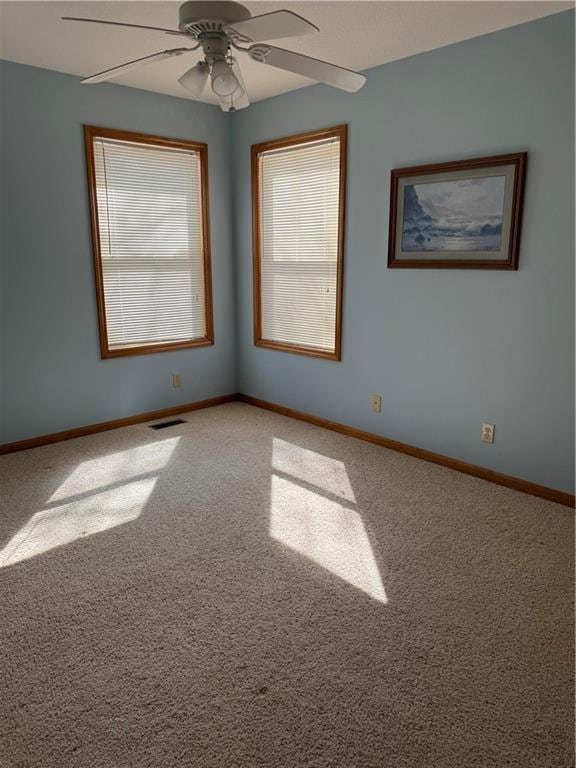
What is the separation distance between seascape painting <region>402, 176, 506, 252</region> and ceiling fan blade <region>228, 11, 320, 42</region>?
1585mm

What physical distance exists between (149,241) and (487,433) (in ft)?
9.55

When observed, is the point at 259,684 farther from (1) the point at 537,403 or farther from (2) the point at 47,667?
(1) the point at 537,403

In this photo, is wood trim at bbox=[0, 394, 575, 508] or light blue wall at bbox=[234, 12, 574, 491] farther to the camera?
wood trim at bbox=[0, 394, 575, 508]

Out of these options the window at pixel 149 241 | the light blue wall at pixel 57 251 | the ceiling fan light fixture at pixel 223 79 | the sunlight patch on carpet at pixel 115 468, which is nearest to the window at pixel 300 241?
the window at pixel 149 241

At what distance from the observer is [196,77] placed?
2242 mm

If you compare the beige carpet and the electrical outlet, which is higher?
the electrical outlet

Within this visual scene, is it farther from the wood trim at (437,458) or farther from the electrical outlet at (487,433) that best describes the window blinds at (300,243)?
the electrical outlet at (487,433)

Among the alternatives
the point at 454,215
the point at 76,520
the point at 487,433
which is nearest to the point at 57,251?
the point at 76,520

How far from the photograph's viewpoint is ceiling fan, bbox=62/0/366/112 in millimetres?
1791

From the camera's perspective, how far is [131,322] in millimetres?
4270

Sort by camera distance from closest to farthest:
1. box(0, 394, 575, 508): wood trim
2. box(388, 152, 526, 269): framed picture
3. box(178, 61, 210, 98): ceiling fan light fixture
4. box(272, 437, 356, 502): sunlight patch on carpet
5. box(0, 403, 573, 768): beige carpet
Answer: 1. box(0, 403, 573, 768): beige carpet
2. box(178, 61, 210, 98): ceiling fan light fixture
3. box(388, 152, 526, 269): framed picture
4. box(0, 394, 575, 508): wood trim
5. box(272, 437, 356, 502): sunlight patch on carpet

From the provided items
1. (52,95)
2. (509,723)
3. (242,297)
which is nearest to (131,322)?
(242,297)

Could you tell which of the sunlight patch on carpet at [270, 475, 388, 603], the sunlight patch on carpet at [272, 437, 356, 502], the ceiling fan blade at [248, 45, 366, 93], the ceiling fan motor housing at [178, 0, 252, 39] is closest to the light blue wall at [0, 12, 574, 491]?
the sunlight patch on carpet at [272, 437, 356, 502]

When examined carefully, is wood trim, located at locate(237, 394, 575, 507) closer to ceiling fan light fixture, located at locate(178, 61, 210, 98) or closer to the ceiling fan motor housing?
ceiling fan light fixture, located at locate(178, 61, 210, 98)
